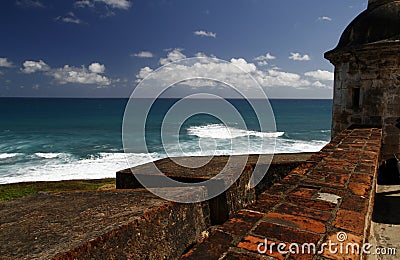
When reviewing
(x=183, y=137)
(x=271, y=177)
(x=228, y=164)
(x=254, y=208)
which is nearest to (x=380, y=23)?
(x=271, y=177)

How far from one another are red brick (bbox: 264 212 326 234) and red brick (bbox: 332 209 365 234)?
4.2 inches

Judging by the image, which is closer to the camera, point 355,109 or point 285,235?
point 285,235

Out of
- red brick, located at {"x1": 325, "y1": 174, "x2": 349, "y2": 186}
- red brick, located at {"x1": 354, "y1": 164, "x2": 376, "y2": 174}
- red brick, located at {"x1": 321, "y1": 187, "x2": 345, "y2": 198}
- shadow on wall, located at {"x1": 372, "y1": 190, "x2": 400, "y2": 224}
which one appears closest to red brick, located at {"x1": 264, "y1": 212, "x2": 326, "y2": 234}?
red brick, located at {"x1": 321, "y1": 187, "x2": 345, "y2": 198}

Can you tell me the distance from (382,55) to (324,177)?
5.13 metres

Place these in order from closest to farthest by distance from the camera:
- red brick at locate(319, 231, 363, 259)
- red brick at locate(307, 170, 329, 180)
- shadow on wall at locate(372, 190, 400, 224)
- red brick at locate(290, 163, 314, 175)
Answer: red brick at locate(319, 231, 363, 259), red brick at locate(307, 170, 329, 180), red brick at locate(290, 163, 314, 175), shadow on wall at locate(372, 190, 400, 224)

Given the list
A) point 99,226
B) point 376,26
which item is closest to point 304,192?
point 99,226

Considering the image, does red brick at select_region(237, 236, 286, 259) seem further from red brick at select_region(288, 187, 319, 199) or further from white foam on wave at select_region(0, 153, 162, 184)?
white foam on wave at select_region(0, 153, 162, 184)

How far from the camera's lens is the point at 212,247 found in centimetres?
158

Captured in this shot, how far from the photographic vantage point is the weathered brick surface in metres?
1.57

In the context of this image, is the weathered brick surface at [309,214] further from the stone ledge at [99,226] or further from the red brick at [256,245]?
the stone ledge at [99,226]

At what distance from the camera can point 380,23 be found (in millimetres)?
6840

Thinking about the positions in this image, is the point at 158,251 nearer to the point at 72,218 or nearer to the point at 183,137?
the point at 72,218

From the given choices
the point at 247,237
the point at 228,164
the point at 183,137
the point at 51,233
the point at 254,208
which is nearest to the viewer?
the point at 247,237

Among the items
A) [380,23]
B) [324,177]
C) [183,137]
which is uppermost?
[380,23]
